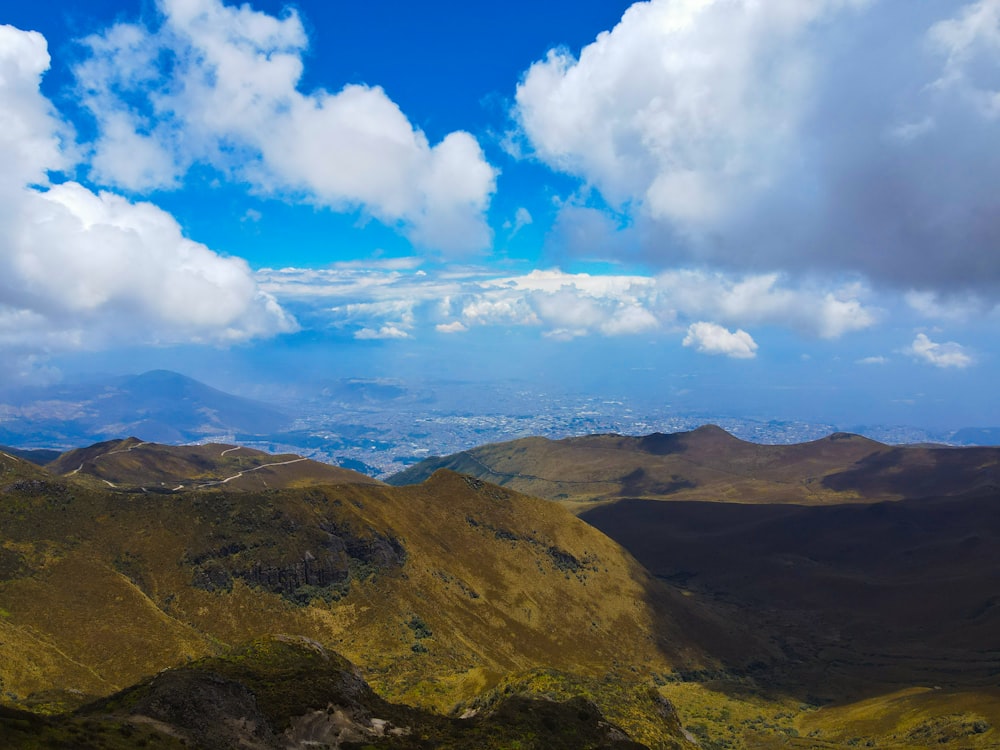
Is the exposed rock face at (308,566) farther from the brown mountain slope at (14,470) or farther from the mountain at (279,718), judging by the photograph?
the brown mountain slope at (14,470)

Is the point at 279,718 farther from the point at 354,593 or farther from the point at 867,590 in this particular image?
the point at 867,590

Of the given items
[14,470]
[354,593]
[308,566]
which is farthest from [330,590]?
[14,470]

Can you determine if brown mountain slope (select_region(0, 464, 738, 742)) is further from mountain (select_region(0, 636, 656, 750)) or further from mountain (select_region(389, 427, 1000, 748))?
mountain (select_region(0, 636, 656, 750))

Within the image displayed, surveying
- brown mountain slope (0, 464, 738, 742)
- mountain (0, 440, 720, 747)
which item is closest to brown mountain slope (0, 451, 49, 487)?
mountain (0, 440, 720, 747)

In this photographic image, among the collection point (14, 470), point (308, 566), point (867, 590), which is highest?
point (14, 470)

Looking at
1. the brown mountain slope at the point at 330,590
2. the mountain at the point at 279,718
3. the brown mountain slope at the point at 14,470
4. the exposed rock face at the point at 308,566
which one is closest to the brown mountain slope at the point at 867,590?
the brown mountain slope at the point at 330,590

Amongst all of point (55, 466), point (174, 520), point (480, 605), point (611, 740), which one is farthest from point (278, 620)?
point (55, 466)
